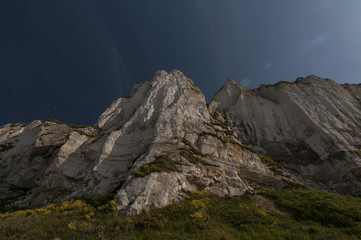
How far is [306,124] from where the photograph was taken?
3272cm

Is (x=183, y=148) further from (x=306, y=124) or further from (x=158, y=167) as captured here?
(x=306, y=124)

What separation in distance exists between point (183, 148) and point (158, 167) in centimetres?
580

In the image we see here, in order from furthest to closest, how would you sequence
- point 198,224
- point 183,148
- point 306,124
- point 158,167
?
point 306,124 < point 183,148 < point 158,167 < point 198,224

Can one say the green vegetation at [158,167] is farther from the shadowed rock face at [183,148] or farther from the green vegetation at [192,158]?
the green vegetation at [192,158]

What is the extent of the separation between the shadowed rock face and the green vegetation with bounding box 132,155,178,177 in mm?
85

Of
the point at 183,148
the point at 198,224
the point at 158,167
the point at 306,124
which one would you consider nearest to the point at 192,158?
the point at 183,148

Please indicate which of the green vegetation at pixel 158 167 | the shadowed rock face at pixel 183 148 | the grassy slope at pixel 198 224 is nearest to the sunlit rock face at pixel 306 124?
the shadowed rock face at pixel 183 148

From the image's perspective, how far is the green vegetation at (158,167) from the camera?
14438mm

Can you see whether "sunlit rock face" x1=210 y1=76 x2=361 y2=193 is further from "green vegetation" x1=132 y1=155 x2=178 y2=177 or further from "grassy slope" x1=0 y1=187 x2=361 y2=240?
"green vegetation" x1=132 y1=155 x2=178 y2=177

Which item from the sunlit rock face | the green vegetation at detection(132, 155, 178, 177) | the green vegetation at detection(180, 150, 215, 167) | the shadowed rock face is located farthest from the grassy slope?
the sunlit rock face

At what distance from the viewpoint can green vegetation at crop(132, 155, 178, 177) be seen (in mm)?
14438

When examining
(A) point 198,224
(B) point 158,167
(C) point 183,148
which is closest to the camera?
(A) point 198,224

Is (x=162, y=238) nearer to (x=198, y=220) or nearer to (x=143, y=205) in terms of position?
(x=198, y=220)

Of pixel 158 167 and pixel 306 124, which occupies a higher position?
→ pixel 306 124
